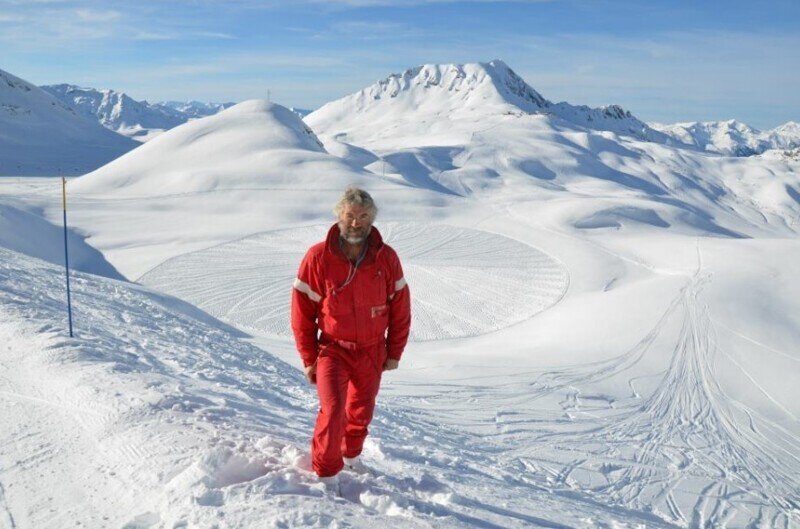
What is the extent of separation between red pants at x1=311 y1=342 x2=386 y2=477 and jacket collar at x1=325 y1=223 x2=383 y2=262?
670 millimetres

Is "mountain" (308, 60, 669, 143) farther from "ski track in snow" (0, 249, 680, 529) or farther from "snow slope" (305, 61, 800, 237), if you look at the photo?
"ski track in snow" (0, 249, 680, 529)

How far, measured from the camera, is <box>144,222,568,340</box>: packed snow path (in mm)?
16484

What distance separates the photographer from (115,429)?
14.8ft

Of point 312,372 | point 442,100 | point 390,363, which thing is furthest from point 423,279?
point 442,100

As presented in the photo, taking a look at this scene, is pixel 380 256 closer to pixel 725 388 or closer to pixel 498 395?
pixel 498 395

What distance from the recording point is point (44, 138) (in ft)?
293

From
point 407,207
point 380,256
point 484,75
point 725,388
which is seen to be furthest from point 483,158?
point 484,75

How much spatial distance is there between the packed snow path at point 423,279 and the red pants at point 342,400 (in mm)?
11151

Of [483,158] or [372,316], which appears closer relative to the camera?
[372,316]

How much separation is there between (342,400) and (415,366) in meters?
8.55

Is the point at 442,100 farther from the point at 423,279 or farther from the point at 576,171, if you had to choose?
the point at 423,279

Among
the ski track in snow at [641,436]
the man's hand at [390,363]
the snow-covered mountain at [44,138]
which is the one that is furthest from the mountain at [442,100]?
the man's hand at [390,363]

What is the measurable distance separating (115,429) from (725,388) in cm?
1237

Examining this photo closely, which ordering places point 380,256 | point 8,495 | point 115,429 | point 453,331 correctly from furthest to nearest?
point 453,331 < point 115,429 < point 380,256 < point 8,495
